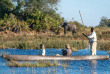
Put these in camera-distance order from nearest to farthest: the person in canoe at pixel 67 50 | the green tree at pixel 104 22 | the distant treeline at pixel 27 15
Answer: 1. the person in canoe at pixel 67 50
2. the distant treeline at pixel 27 15
3. the green tree at pixel 104 22

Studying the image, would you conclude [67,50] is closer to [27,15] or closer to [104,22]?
[27,15]

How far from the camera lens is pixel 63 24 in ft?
128

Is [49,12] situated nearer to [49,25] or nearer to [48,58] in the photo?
[49,25]

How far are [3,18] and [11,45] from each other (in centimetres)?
1209

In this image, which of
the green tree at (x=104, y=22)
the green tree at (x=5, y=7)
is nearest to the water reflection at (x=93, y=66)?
the green tree at (x=5, y=7)

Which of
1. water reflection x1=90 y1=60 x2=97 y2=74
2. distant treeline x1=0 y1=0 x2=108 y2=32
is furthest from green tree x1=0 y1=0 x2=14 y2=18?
water reflection x1=90 y1=60 x2=97 y2=74

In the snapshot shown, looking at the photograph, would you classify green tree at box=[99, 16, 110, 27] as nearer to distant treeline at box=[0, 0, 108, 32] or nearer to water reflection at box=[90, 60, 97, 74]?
distant treeline at box=[0, 0, 108, 32]

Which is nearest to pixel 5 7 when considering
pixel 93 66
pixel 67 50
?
pixel 67 50

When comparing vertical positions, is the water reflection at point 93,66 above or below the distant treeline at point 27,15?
below

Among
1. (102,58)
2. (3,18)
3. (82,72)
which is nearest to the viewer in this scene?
(82,72)

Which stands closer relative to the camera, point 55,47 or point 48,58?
point 48,58

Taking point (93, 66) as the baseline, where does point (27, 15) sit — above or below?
above

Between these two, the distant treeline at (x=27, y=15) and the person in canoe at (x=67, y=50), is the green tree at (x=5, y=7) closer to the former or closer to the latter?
the distant treeline at (x=27, y=15)

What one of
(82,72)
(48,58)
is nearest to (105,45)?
(48,58)
